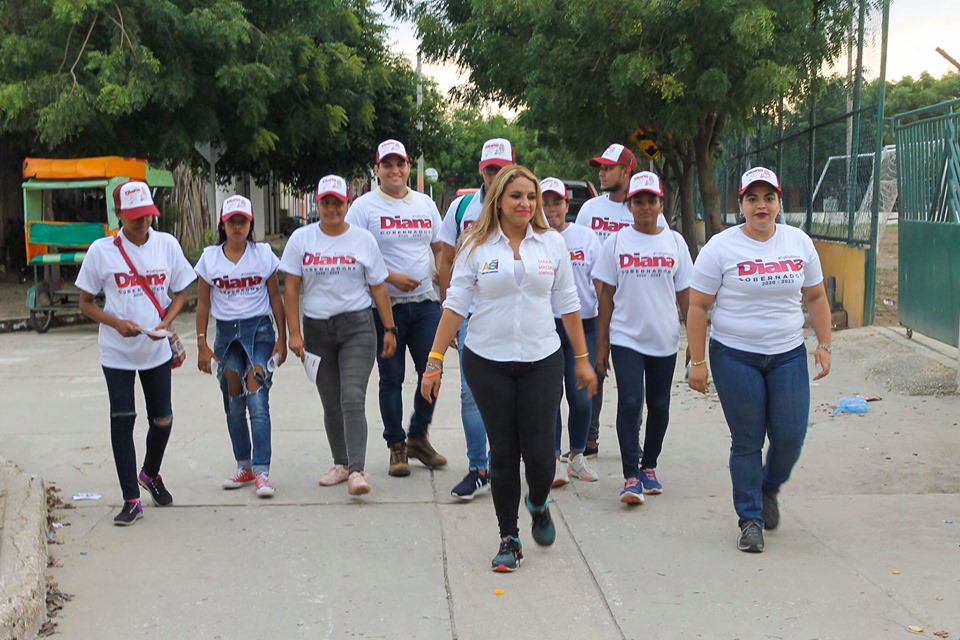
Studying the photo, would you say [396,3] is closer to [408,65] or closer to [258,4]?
[258,4]

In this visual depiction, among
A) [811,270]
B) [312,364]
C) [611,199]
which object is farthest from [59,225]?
[811,270]

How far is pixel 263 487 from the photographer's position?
650 cm

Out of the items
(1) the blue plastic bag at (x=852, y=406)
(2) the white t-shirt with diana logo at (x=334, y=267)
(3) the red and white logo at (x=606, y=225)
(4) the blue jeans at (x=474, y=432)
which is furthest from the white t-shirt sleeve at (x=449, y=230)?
(1) the blue plastic bag at (x=852, y=406)

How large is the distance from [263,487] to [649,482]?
2139mm

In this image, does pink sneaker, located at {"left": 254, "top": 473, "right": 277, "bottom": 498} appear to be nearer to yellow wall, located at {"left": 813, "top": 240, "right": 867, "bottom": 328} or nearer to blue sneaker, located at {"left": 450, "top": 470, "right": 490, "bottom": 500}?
blue sneaker, located at {"left": 450, "top": 470, "right": 490, "bottom": 500}

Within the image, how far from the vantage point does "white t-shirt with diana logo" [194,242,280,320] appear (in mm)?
6547

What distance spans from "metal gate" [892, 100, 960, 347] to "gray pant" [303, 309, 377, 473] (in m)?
5.89

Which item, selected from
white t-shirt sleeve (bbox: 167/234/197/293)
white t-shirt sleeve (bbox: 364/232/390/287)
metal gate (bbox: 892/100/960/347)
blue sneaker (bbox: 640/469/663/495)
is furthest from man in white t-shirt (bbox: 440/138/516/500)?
metal gate (bbox: 892/100/960/347)

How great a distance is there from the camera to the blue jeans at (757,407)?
17.9 ft

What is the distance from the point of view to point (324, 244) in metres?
6.47

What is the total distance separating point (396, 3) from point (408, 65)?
29.3 ft

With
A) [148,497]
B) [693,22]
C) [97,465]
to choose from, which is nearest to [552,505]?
[148,497]

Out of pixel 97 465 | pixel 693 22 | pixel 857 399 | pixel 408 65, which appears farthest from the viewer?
pixel 408 65

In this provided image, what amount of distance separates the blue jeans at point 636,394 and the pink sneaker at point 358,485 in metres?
1.39
